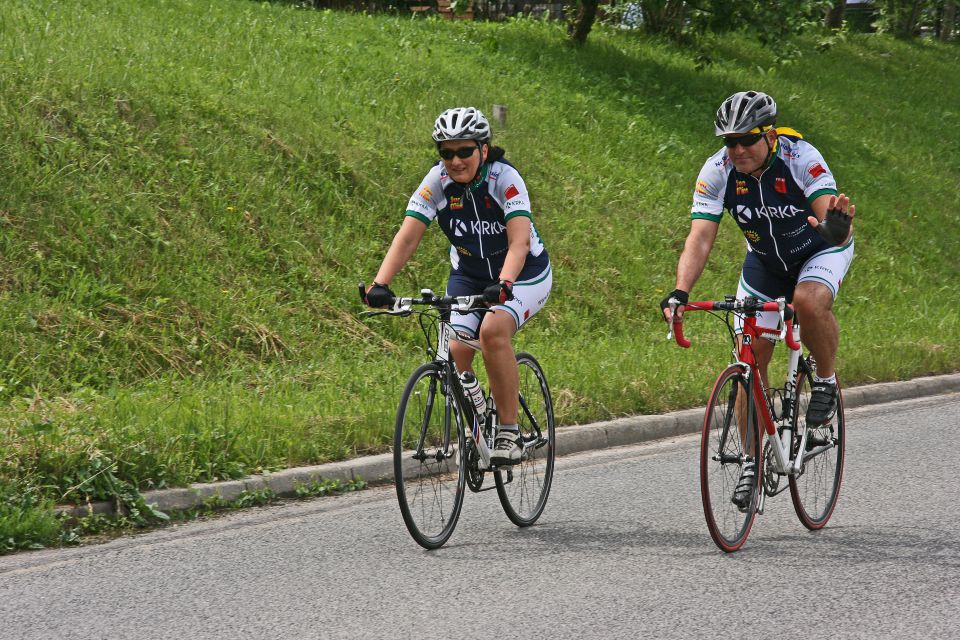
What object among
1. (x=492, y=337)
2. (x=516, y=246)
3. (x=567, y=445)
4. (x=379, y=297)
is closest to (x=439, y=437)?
(x=492, y=337)

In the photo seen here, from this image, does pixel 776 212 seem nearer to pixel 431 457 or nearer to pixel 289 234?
pixel 431 457

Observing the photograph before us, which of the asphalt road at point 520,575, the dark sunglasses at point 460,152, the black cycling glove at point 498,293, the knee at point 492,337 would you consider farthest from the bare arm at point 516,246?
the asphalt road at point 520,575

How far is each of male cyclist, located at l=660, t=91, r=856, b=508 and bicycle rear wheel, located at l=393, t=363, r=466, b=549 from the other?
1391mm

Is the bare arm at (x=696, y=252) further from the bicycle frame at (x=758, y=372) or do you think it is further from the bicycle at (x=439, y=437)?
the bicycle at (x=439, y=437)

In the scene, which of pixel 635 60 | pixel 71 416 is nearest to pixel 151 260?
pixel 71 416

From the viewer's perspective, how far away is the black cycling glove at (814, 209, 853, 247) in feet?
18.3

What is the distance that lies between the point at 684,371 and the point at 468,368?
4.72m

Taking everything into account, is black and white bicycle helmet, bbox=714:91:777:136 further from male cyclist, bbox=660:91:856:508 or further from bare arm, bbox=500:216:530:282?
bare arm, bbox=500:216:530:282

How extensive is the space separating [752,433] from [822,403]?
0.77m

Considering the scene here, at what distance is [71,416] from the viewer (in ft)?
23.7

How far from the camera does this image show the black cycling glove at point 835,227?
5.58 meters

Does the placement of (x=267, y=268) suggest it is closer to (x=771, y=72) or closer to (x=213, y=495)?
(x=213, y=495)

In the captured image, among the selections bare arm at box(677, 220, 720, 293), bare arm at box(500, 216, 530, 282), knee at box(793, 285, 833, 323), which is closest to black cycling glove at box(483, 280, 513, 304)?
bare arm at box(500, 216, 530, 282)

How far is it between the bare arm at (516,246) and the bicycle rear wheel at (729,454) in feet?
3.90
